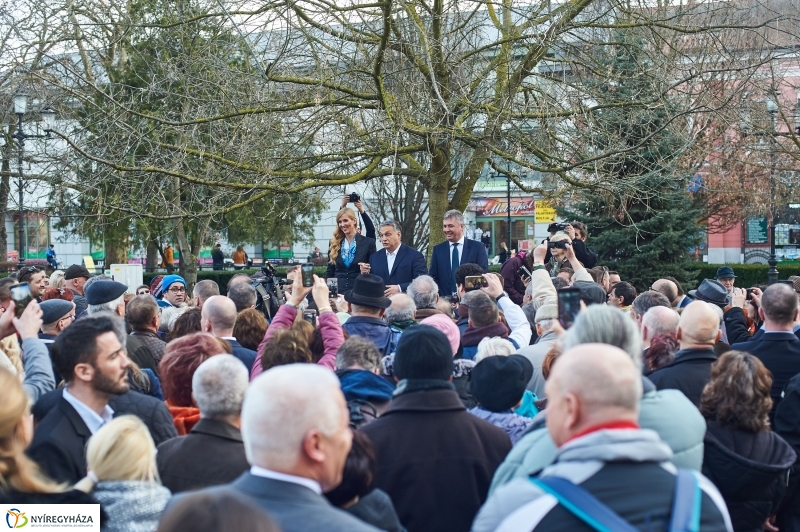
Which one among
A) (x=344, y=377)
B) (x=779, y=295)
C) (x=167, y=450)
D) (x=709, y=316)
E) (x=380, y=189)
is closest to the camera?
(x=167, y=450)

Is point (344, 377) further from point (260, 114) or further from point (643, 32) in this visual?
point (643, 32)

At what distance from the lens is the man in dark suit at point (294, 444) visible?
8.16 feet

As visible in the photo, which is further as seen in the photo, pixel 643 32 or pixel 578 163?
pixel 643 32

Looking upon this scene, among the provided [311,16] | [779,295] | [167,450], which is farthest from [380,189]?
[167,450]

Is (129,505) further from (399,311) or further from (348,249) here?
(348,249)

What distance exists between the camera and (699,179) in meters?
25.1

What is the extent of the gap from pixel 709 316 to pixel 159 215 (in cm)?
867

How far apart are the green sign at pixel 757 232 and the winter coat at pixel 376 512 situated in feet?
135

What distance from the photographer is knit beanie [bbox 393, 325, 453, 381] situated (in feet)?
12.4

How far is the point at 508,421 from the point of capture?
4176mm

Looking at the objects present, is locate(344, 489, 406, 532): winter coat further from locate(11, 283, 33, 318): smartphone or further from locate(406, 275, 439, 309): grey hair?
locate(406, 275, 439, 309): grey hair

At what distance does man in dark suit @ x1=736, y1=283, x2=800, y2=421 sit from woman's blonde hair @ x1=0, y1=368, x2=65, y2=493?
435 centimetres

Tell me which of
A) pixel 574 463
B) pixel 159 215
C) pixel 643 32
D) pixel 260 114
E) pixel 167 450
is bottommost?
pixel 167 450

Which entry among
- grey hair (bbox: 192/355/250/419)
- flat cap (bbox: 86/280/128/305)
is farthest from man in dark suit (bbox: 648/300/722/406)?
flat cap (bbox: 86/280/128/305)
